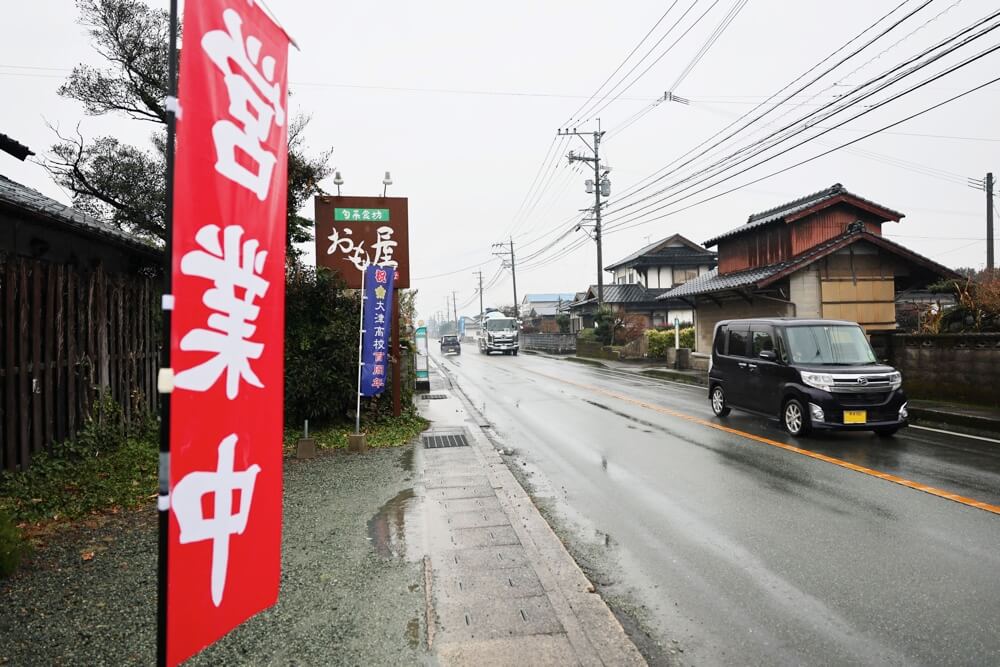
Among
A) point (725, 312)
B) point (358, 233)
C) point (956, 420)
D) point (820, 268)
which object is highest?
point (358, 233)

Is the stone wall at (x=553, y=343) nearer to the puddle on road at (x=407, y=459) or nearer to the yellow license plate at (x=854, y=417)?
the yellow license plate at (x=854, y=417)

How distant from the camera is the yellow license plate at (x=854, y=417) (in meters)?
8.21

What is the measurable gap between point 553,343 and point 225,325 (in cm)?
4108

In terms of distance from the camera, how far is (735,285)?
19312mm

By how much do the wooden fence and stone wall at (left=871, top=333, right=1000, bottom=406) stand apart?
578 inches

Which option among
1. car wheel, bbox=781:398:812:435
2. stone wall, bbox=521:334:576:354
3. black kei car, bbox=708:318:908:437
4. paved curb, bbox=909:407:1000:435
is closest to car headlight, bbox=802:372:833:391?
black kei car, bbox=708:318:908:437

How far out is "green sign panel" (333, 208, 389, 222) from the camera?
12.3 meters

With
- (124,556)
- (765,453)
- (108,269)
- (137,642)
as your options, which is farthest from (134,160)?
(765,453)

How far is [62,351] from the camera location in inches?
248

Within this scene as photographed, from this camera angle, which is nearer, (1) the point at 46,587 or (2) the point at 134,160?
(1) the point at 46,587

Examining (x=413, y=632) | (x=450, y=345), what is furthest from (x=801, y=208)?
(x=450, y=345)

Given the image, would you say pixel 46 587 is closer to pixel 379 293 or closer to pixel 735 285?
pixel 379 293

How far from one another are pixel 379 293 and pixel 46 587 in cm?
619

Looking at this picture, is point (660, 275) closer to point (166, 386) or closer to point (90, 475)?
point (90, 475)
